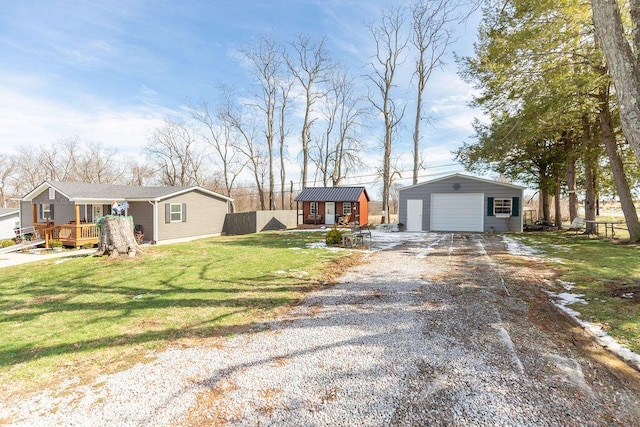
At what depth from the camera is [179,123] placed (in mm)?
31656

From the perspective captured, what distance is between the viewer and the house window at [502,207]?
53.6 feet

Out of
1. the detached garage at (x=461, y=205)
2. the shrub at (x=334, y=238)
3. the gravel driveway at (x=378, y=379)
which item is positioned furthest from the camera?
the detached garage at (x=461, y=205)

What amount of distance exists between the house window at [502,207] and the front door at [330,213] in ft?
37.4

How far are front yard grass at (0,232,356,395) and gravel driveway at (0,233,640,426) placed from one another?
1.54ft

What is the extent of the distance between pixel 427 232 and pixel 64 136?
136ft

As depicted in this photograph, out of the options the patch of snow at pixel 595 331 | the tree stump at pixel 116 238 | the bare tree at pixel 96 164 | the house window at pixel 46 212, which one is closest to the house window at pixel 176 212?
→ the house window at pixel 46 212

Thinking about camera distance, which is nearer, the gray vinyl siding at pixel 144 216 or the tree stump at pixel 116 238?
the tree stump at pixel 116 238

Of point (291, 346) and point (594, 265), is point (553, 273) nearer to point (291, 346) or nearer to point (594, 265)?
point (594, 265)

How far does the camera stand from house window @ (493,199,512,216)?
643 inches

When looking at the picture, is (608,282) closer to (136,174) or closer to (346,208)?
(346,208)

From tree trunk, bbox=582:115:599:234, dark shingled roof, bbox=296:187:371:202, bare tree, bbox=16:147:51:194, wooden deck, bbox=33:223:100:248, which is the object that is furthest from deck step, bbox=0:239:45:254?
bare tree, bbox=16:147:51:194

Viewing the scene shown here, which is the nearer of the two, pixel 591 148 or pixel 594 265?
pixel 594 265

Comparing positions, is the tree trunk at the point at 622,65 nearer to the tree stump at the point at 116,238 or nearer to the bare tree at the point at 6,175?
the tree stump at the point at 116,238

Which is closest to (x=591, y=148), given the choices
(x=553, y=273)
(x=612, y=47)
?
(x=553, y=273)
